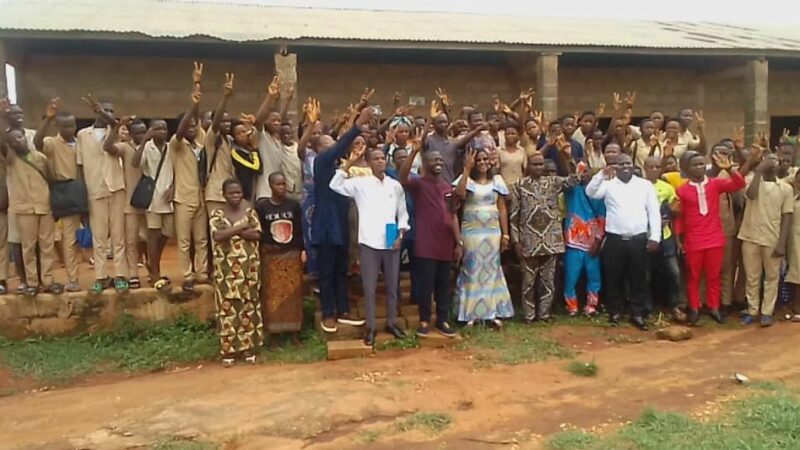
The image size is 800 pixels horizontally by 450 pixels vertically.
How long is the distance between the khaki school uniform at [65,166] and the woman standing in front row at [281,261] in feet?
5.47

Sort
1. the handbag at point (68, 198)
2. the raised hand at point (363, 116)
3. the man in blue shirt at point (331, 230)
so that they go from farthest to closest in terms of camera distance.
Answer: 1. the handbag at point (68, 198)
2. the man in blue shirt at point (331, 230)
3. the raised hand at point (363, 116)

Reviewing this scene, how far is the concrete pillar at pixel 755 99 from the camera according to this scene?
35.0 feet

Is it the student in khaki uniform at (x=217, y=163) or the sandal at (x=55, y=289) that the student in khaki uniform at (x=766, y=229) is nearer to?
the student in khaki uniform at (x=217, y=163)

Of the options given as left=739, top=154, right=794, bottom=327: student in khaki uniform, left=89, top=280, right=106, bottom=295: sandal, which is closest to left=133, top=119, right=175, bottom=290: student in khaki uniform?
left=89, top=280, right=106, bottom=295: sandal

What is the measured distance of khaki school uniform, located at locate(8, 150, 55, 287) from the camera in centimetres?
558

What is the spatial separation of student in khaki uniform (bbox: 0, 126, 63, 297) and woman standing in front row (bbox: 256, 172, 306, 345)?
183cm

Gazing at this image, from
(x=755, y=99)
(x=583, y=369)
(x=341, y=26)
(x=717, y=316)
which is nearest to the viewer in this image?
(x=583, y=369)

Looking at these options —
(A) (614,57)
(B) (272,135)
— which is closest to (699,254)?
(B) (272,135)

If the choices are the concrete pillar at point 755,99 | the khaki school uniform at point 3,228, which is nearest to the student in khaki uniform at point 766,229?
the concrete pillar at point 755,99

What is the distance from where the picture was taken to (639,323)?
6152 mm

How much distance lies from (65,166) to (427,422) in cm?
378

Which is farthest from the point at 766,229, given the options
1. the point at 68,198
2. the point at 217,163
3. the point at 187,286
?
the point at 68,198

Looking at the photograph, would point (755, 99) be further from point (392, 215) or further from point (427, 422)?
point (427, 422)

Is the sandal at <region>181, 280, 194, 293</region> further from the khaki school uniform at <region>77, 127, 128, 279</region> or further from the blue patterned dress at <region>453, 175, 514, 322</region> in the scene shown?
the blue patterned dress at <region>453, 175, 514, 322</region>
